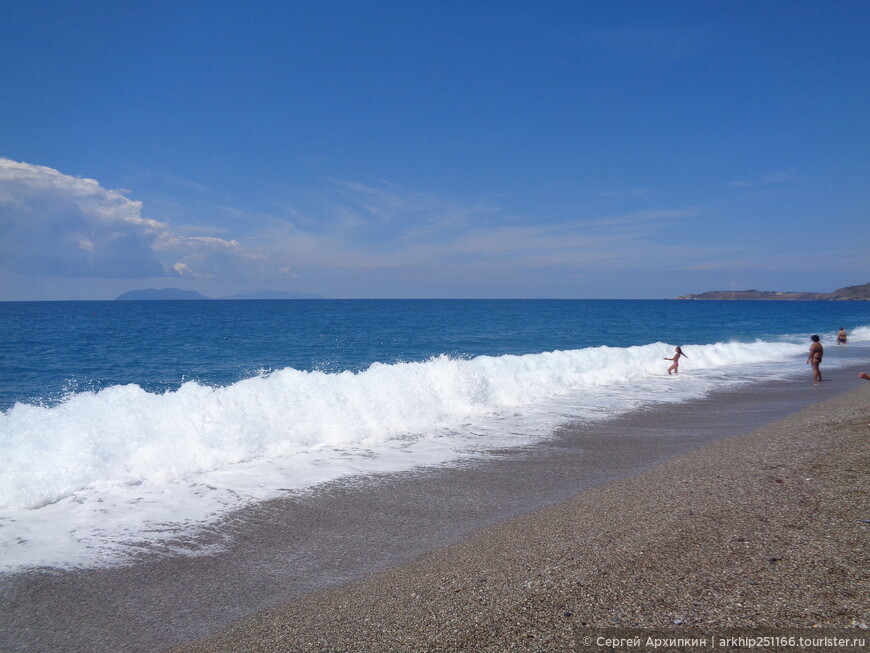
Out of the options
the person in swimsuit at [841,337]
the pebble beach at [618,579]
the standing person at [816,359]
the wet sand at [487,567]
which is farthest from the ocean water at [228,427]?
the person in swimsuit at [841,337]

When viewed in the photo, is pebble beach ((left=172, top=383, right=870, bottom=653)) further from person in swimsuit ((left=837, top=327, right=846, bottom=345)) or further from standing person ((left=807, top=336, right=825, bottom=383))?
person in swimsuit ((left=837, top=327, right=846, bottom=345))

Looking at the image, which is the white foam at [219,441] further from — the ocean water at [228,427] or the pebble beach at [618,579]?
the pebble beach at [618,579]

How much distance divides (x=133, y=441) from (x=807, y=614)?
9.36 meters

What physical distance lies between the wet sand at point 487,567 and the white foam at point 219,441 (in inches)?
33.2

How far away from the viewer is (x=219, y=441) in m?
9.45

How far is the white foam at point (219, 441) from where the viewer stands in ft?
21.4

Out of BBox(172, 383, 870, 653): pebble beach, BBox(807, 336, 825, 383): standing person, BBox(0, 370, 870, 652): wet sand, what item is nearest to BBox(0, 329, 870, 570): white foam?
BBox(0, 370, 870, 652): wet sand

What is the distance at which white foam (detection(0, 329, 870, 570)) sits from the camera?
653 centimetres

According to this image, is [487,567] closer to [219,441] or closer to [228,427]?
[219,441]

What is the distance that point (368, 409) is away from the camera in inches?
470

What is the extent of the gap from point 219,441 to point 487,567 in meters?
6.40

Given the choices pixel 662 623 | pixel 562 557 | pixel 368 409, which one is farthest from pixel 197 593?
pixel 368 409

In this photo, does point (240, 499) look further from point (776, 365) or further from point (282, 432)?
point (776, 365)

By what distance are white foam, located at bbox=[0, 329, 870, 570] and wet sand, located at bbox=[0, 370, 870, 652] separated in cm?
84
